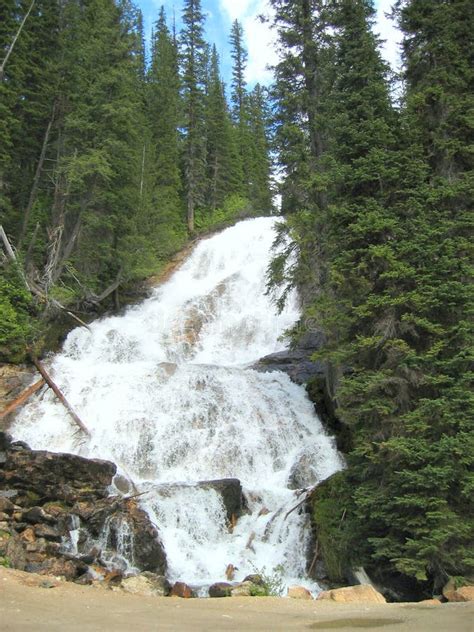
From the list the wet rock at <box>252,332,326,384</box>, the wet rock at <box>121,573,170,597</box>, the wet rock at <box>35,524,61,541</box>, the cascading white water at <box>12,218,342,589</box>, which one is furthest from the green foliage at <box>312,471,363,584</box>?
the wet rock at <box>252,332,326,384</box>

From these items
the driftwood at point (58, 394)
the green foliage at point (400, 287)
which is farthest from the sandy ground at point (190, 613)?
the driftwood at point (58, 394)

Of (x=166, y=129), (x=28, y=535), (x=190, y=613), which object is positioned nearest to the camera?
(x=190, y=613)

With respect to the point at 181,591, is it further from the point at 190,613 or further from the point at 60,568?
→ the point at 190,613

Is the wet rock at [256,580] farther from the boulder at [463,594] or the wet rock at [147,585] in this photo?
the boulder at [463,594]

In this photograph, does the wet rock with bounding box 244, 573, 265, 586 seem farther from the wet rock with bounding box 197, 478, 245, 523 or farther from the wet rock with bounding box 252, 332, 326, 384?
the wet rock with bounding box 252, 332, 326, 384

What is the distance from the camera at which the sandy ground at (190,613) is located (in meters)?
5.61

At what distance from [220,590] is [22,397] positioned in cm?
1007

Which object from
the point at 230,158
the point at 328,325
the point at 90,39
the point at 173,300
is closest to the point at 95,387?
the point at 328,325

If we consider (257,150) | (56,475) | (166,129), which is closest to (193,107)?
(166,129)

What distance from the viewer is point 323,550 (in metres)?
11.5

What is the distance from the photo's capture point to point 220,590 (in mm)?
9758

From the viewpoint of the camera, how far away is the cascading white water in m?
12.3

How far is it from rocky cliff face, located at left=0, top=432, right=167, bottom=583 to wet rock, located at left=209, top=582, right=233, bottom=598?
1.84m

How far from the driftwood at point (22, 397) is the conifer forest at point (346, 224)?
1.98 meters
